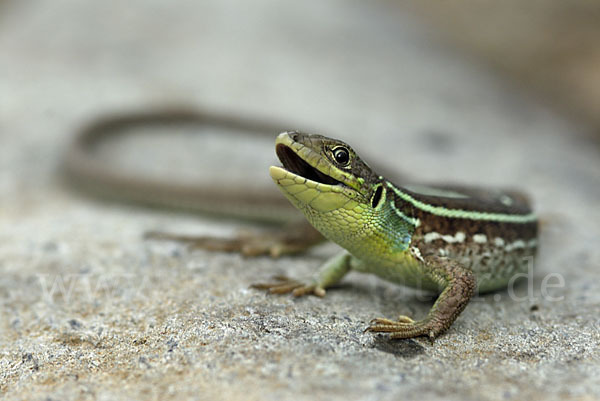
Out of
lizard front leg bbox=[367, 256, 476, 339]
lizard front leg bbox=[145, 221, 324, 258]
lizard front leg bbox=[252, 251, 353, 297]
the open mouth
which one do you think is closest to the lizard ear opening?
the open mouth

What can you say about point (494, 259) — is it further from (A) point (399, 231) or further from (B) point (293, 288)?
(B) point (293, 288)

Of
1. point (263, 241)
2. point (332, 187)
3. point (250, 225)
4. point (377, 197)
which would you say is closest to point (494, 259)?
point (377, 197)

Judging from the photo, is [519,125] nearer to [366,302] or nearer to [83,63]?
[366,302]

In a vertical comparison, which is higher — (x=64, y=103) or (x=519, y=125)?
(x=519, y=125)

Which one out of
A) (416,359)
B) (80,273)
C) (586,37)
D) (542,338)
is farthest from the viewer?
(586,37)

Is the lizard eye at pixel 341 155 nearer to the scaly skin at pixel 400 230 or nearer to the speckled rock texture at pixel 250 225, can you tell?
the scaly skin at pixel 400 230

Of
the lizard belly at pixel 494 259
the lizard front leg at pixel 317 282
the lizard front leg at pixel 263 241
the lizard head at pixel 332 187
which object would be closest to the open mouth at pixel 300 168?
the lizard head at pixel 332 187

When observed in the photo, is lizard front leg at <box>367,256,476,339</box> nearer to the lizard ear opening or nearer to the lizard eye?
the lizard ear opening

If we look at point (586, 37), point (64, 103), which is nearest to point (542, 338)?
point (64, 103)
